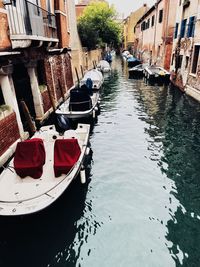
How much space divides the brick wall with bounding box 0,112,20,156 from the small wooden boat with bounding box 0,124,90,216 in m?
1.50

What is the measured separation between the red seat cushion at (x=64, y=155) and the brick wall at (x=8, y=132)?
95.6 inches

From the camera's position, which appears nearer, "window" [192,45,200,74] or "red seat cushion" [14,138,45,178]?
"red seat cushion" [14,138,45,178]

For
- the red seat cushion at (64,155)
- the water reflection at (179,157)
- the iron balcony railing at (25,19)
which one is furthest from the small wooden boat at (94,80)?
the red seat cushion at (64,155)

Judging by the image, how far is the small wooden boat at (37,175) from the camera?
5051 millimetres

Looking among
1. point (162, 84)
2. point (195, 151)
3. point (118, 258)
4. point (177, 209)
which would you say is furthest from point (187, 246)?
point (162, 84)

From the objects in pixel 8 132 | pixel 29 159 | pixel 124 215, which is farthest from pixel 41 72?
pixel 124 215

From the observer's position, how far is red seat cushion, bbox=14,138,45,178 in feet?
19.3

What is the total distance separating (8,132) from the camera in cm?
793

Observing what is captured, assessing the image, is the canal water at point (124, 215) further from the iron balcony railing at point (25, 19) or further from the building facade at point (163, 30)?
the building facade at point (163, 30)

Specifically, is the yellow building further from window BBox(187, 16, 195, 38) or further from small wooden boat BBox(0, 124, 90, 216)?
small wooden boat BBox(0, 124, 90, 216)

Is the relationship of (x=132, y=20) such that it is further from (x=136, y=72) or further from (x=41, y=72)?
(x=41, y=72)

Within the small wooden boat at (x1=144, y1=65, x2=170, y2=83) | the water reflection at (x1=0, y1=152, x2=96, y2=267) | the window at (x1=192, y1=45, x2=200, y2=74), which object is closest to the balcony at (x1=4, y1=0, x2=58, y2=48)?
the water reflection at (x1=0, y1=152, x2=96, y2=267)

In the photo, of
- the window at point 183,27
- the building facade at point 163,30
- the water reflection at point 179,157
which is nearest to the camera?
the water reflection at point 179,157

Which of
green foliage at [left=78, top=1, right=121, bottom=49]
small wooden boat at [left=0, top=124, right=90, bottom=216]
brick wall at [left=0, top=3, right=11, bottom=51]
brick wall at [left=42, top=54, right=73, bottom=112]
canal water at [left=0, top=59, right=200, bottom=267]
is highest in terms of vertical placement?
green foliage at [left=78, top=1, right=121, bottom=49]
